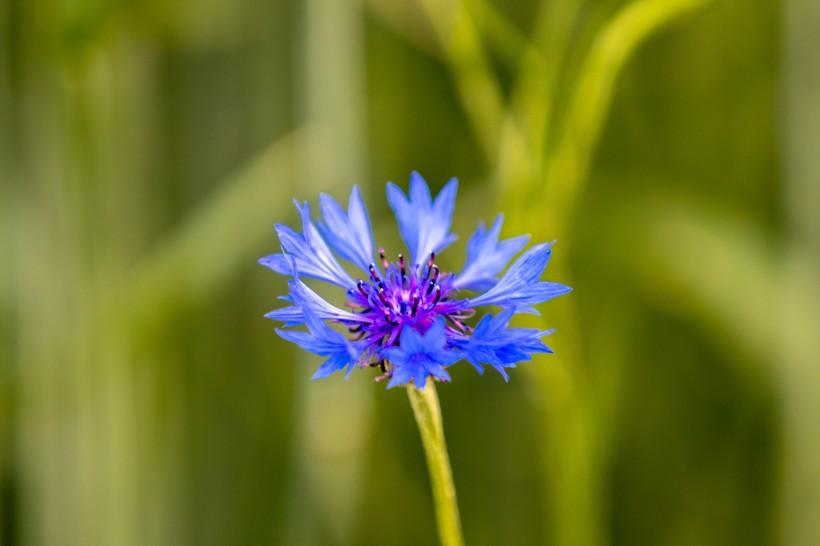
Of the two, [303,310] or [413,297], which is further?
[413,297]

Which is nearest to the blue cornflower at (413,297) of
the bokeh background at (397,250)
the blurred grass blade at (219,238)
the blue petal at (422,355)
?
the blue petal at (422,355)

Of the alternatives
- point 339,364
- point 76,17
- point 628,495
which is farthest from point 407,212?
point 628,495

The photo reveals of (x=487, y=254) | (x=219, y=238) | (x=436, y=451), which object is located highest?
(x=219, y=238)

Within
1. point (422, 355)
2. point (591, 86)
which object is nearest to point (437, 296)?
point (422, 355)

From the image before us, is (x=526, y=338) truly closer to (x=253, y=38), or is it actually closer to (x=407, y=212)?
Result: (x=407, y=212)

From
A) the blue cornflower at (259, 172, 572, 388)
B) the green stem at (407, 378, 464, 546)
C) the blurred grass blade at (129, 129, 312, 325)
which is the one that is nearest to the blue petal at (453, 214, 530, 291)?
the blue cornflower at (259, 172, 572, 388)

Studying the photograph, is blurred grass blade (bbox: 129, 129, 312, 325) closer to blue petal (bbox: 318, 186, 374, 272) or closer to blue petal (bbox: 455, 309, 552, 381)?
blue petal (bbox: 318, 186, 374, 272)

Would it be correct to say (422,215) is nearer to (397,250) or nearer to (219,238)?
(219,238)
